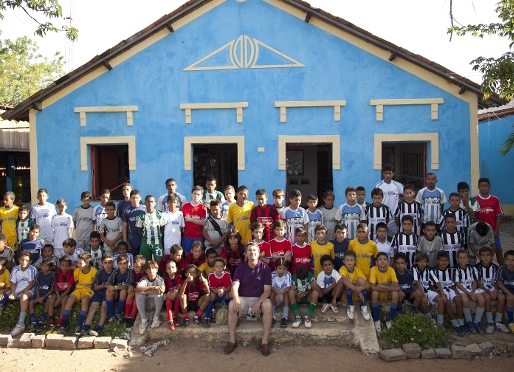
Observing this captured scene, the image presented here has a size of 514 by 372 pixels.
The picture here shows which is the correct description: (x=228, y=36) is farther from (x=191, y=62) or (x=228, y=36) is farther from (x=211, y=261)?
(x=211, y=261)

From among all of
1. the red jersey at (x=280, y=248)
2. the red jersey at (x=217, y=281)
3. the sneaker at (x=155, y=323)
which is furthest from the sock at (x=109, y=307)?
the red jersey at (x=280, y=248)

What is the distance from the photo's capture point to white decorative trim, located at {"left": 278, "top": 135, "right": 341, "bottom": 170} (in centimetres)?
974

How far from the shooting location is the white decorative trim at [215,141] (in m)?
9.91

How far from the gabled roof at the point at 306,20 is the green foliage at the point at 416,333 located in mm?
5058

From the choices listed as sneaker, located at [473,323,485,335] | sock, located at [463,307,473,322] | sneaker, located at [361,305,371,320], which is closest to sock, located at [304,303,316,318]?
sneaker, located at [361,305,371,320]

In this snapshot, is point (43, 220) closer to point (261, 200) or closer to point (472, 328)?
point (261, 200)

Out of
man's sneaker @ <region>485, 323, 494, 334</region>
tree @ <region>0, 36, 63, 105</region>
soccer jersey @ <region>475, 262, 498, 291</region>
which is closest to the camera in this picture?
man's sneaker @ <region>485, 323, 494, 334</region>

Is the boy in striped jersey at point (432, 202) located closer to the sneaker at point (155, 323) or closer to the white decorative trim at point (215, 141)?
the white decorative trim at point (215, 141)

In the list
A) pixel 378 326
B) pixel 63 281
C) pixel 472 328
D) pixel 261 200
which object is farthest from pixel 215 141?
pixel 472 328

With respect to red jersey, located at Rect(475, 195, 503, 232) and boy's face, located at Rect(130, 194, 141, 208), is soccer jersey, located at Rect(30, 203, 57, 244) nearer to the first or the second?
boy's face, located at Rect(130, 194, 141, 208)

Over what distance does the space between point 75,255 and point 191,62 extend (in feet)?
15.5

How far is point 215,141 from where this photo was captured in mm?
9961

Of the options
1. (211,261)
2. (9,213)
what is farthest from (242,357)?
(9,213)

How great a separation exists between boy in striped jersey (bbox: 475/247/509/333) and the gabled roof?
388 centimetres
